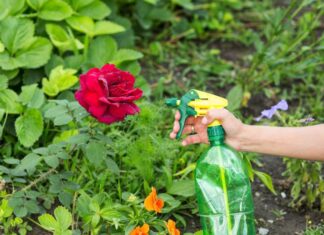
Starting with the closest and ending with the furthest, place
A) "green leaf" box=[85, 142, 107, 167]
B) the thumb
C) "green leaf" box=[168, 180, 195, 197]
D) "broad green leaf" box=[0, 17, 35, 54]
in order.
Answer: the thumb
"green leaf" box=[85, 142, 107, 167]
"green leaf" box=[168, 180, 195, 197]
"broad green leaf" box=[0, 17, 35, 54]

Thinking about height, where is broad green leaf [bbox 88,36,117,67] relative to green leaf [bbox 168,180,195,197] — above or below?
above

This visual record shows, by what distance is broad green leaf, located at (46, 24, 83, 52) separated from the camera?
3.54 m

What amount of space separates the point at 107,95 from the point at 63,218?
1.58ft

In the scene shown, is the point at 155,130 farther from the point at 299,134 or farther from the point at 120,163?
the point at 299,134

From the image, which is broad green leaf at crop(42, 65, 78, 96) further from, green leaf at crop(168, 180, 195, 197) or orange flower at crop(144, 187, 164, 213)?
orange flower at crop(144, 187, 164, 213)

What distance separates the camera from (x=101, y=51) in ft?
11.8

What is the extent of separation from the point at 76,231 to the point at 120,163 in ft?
1.50

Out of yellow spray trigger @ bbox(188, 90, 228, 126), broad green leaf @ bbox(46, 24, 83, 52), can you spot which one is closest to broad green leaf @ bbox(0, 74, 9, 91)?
broad green leaf @ bbox(46, 24, 83, 52)

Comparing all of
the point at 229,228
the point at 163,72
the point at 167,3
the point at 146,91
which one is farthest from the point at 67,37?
the point at 229,228

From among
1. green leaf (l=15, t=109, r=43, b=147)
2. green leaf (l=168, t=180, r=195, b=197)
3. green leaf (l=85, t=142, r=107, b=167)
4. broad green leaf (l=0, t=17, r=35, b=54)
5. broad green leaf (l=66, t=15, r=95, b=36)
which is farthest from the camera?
broad green leaf (l=66, t=15, r=95, b=36)

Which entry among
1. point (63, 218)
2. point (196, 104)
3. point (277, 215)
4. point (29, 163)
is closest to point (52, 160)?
point (29, 163)

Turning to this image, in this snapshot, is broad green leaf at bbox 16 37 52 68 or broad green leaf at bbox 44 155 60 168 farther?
broad green leaf at bbox 16 37 52 68

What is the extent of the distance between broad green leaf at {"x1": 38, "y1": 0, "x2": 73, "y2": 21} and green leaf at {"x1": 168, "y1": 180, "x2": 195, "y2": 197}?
1.08 metres

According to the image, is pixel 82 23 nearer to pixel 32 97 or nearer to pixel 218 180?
pixel 32 97
